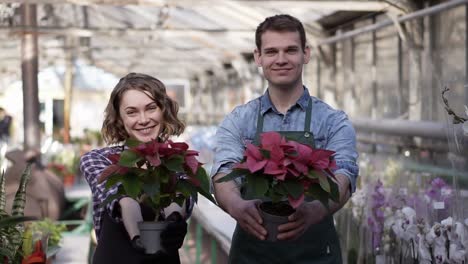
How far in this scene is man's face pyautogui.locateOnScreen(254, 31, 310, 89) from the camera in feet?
6.00

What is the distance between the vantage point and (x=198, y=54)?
20.4 m

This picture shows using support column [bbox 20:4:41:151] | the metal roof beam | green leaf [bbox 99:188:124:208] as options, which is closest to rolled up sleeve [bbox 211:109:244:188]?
green leaf [bbox 99:188:124:208]

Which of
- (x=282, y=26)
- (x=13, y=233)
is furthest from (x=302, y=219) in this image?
(x=13, y=233)

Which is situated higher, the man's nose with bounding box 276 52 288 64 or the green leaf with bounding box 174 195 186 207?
the man's nose with bounding box 276 52 288 64

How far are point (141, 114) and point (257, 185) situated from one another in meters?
0.46

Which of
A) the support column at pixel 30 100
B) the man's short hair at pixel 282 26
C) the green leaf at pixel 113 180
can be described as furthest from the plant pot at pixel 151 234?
the support column at pixel 30 100

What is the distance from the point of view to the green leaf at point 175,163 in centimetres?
177

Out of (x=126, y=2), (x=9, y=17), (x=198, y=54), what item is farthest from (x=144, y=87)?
(x=198, y=54)

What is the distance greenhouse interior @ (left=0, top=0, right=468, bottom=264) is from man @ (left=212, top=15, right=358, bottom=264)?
3cm

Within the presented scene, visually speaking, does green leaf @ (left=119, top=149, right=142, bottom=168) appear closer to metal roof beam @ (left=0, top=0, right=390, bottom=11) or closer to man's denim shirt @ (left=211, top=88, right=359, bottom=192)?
man's denim shirt @ (left=211, top=88, right=359, bottom=192)

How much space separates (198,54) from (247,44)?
5759mm

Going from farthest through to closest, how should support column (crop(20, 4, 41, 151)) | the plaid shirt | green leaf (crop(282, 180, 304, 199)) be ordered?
support column (crop(20, 4, 41, 151)) < the plaid shirt < green leaf (crop(282, 180, 304, 199))

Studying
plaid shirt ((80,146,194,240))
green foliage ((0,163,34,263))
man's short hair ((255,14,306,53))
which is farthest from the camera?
green foliage ((0,163,34,263))

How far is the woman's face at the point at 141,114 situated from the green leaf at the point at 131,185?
0.73 ft
